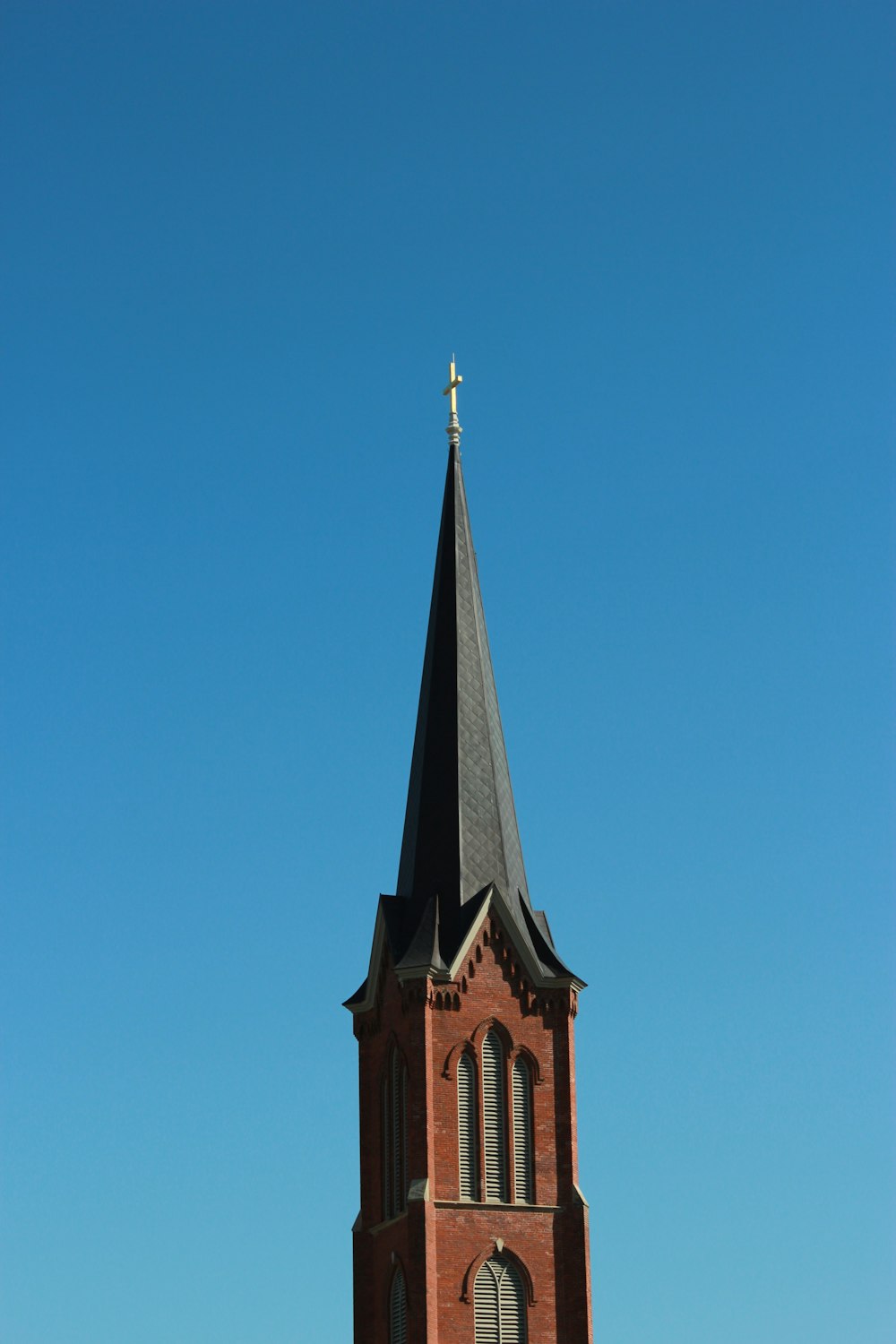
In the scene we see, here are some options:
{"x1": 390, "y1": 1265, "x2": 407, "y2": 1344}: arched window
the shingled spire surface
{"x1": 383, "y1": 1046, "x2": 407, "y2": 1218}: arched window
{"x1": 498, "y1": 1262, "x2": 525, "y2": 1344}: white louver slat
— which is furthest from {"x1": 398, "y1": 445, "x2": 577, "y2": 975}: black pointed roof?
{"x1": 390, "y1": 1265, "x2": 407, "y2": 1344}: arched window

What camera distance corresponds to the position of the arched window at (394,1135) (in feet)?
208

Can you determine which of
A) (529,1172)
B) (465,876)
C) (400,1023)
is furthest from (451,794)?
(529,1172)

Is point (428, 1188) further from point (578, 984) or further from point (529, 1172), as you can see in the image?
point (578, 984)

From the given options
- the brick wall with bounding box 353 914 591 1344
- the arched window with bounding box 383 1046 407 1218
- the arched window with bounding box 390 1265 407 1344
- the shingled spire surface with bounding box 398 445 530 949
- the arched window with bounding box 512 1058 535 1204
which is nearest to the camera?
the brick wall with bounding box 353 914 591 1344

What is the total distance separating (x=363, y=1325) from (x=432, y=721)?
1781cm

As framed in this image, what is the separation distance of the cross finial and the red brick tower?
7824 mm

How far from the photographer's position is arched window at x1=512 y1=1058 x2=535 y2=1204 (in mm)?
62656

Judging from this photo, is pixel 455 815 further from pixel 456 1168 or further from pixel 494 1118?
pixel 456 1168

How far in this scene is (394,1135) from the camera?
211 ft

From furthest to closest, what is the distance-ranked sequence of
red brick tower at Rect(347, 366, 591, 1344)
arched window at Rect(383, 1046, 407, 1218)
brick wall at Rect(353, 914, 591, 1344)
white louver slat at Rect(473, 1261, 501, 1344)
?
arched window at Rect(383, 1046, 407, 1218) → red brick tower at Rect(347, 366, 591, 1344) → brick wall at Rect(353, 914, 591, 1344) → white louver slat at Rect(473, 1261, 501, 1344)

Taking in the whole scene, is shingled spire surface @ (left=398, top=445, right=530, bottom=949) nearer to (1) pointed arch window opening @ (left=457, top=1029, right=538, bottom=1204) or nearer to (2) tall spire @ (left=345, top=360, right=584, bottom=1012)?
(2) tall spire @ (left=345, top=360, right=584, bottom=1012)

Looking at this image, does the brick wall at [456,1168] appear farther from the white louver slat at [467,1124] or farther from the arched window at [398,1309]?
the arched window at [398,1309]

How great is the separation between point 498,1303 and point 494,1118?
4.98 meters

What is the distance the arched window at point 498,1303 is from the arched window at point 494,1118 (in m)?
1.88
